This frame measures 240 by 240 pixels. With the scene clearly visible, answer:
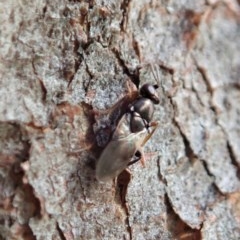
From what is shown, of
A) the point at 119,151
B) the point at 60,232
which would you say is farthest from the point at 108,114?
the point at 60,232

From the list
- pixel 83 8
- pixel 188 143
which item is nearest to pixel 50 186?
pixel 188 143

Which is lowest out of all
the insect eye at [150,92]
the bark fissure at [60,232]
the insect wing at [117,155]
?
the bark fissure at [60,232]

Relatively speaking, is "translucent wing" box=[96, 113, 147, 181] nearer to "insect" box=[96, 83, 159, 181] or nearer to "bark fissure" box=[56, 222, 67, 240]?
"insect" box=[96, 83, 159, 181]

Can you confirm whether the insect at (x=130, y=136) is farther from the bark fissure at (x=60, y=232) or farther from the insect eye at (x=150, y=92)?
the bark fissure at (x=60, y=232)

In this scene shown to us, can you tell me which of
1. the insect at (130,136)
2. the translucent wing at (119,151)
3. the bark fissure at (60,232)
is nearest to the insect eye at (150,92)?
the insect at (130,136)

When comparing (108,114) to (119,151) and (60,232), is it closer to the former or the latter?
(119,151)

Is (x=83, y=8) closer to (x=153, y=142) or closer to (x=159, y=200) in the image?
(x=153, y=142)
